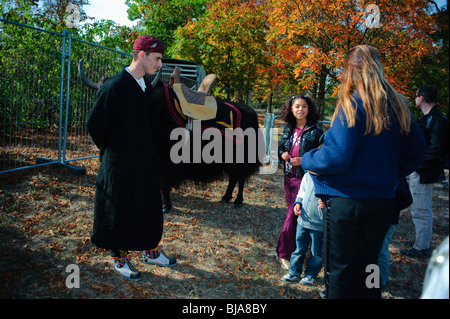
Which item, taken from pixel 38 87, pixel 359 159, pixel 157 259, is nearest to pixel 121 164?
pixel 157 259

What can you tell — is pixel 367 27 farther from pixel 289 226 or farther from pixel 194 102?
pixel 289 226

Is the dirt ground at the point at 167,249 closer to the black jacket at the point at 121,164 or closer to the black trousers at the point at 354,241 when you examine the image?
the black jacket at the point at 121,164

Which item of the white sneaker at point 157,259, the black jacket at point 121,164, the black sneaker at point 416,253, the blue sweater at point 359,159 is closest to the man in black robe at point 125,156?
the black jacket at point 121,164

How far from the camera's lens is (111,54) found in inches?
219

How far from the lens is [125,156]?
7.63 ft

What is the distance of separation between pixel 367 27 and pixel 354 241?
5.93 metres

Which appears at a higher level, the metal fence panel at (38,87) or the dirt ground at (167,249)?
the metal fence panel at (38,87)

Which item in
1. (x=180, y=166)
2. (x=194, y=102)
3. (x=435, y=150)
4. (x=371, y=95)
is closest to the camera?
(x=371, y=95)

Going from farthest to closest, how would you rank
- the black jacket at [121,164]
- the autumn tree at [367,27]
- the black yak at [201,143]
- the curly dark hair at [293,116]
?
the autumn tree at [367,27] → the black yak at [201,143] → the curly dark hair at [293,116] → the black jacket at [121,164]

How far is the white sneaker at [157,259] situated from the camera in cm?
284

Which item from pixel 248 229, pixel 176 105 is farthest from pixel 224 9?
pixel 248 229

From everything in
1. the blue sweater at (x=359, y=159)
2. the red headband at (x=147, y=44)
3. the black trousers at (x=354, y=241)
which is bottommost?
the black trousers at (x=354, y=241)

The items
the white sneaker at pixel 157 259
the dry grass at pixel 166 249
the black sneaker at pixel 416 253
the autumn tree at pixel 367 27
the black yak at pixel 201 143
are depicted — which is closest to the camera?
the dry grass at pixel 166 249

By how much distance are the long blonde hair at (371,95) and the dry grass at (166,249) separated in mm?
1637
